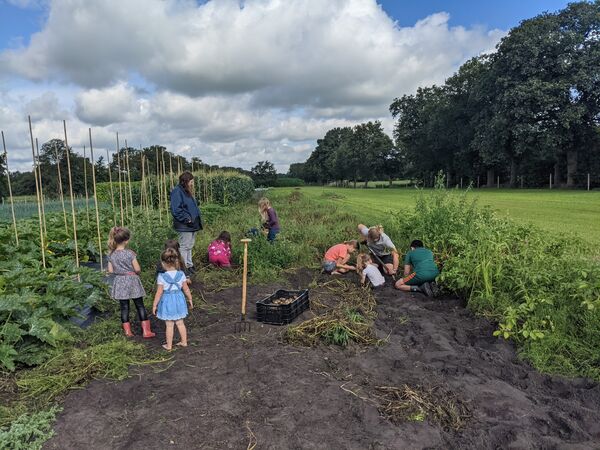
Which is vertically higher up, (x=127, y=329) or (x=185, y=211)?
(x=185, y=211)

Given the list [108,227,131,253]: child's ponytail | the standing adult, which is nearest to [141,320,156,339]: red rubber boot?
[108,227,131,253]: child's ponytail

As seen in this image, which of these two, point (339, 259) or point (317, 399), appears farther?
point (339, 259)

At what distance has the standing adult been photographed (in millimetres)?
7109

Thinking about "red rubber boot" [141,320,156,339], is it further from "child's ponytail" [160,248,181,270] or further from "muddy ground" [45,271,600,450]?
"child's ponytail" [160,248,181,270]

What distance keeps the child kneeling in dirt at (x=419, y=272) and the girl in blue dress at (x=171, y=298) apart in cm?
368

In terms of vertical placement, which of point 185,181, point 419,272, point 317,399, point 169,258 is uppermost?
point 185,181

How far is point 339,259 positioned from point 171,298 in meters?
4.02

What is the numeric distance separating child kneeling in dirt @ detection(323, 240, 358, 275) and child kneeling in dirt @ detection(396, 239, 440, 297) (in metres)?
1.16

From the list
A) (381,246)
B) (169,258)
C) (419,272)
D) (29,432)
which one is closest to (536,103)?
(381,246)

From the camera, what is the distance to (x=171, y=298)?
4555mm

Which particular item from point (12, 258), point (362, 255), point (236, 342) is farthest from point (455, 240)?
point (12, 258)

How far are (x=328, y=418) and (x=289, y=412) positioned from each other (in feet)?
0.93

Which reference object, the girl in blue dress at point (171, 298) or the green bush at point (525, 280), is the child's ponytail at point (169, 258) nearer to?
the girl in blue dress at point (171, 298)

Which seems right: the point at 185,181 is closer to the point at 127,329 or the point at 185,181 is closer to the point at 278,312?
the point at 127,329
